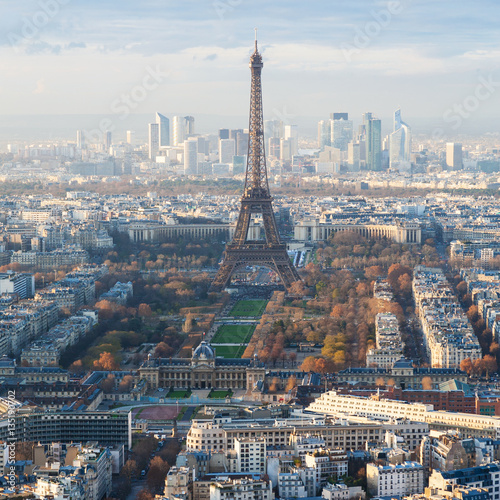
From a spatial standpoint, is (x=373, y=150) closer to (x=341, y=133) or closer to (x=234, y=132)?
(x=341, y=133)

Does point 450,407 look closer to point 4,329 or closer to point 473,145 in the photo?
point 4,329

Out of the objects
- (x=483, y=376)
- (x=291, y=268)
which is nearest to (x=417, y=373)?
(x=483, y=376)

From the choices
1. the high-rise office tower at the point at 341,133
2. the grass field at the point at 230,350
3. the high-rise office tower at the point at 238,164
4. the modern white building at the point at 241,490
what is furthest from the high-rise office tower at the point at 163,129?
the modern white building at the point at 241,490

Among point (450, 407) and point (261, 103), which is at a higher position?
point (261, 103)

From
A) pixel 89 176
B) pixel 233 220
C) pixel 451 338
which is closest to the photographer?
pixel 451 338

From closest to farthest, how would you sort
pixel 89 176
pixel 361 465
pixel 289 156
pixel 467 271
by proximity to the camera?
1. pixel 361 465
2. pixel 467 271
3. pixel 89 176
4. pixel 289 156

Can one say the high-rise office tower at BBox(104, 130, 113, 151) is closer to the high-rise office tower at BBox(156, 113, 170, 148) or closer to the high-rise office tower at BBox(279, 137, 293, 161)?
the high-rise office tower at BBox(156, 113, 170, 148)

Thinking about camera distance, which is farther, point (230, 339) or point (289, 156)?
point (289, 156)

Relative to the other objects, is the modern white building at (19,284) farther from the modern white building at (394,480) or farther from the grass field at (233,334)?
the modern white building at (394,480)
